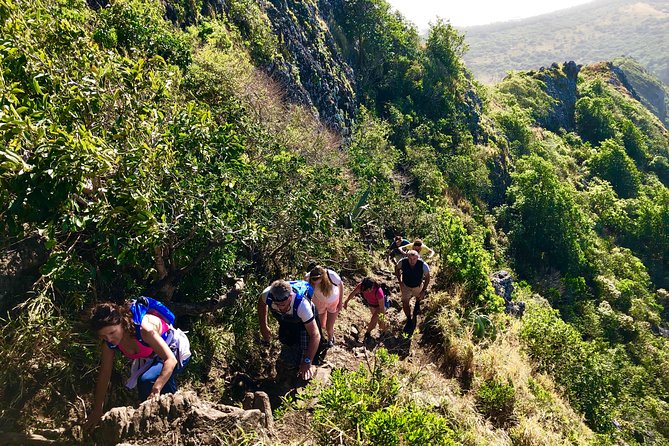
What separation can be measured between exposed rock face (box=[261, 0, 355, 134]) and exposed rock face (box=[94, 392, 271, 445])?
13.6 m

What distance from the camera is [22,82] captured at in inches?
137

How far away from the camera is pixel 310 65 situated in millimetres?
18953

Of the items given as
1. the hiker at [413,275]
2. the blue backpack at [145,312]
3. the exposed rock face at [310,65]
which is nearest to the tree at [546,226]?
the exposed rock face at [310,65]

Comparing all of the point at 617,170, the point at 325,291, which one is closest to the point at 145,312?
the point at 325,291

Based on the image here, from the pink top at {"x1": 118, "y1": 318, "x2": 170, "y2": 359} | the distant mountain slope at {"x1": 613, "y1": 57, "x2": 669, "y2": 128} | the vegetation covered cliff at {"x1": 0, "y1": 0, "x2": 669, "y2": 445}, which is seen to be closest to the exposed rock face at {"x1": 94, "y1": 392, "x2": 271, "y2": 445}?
the pink top at {"x1": 118, "y1": 318, "x2": 170, "y2": 359}

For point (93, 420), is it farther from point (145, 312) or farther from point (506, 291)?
point (506, 291)

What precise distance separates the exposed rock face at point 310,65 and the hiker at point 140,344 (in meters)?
13.1

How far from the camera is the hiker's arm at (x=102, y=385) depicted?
10.1ft

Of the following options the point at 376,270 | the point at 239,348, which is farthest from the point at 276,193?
the point at 376,270

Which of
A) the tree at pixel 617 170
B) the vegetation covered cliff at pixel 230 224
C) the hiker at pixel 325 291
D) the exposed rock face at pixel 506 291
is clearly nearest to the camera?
the vegetation covered cliff at pixel 230 224

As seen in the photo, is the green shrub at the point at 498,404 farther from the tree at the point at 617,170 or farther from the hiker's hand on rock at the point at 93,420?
the tree at the point at 617,170

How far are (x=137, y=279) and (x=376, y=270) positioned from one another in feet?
18.1

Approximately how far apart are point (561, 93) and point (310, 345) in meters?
63.9

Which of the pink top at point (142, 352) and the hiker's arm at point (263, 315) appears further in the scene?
the hiker's arm at point (263, 315)
